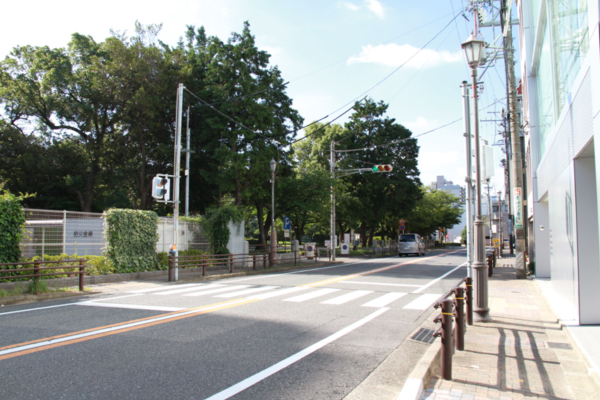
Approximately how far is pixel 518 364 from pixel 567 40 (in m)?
6.38

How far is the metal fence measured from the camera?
46.5 ft

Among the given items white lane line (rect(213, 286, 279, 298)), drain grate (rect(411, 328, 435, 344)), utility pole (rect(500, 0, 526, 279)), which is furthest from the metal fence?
utility pole (rect(500, 0, 526, 279))

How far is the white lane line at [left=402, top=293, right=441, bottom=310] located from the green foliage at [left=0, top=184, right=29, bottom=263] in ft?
39.2

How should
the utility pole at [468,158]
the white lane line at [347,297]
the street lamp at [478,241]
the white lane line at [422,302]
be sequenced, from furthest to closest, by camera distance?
the white lane line at [347,297] → the white lane line at [422,302] → the utility pole at [468,158] → the street lamp at [478,241]

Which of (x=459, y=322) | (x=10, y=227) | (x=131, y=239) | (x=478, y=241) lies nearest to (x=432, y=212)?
(x=131, y=239)

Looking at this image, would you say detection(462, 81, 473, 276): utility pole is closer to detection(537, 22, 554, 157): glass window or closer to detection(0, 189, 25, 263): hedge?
detection(537, 22, 554, 157): glass window

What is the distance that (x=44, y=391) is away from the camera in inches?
170

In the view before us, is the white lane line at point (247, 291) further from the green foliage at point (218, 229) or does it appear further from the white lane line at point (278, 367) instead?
the green foliage at point (218, 229)

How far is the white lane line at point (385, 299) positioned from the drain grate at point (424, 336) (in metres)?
2.64

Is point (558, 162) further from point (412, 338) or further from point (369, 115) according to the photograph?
point (369, 115)

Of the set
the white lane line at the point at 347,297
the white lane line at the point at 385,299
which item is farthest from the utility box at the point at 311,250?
the white lane line at the point at 385,299

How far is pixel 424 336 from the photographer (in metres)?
7.27

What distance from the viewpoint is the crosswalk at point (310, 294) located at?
35.8 ft

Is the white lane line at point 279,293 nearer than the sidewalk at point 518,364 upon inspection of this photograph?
No
